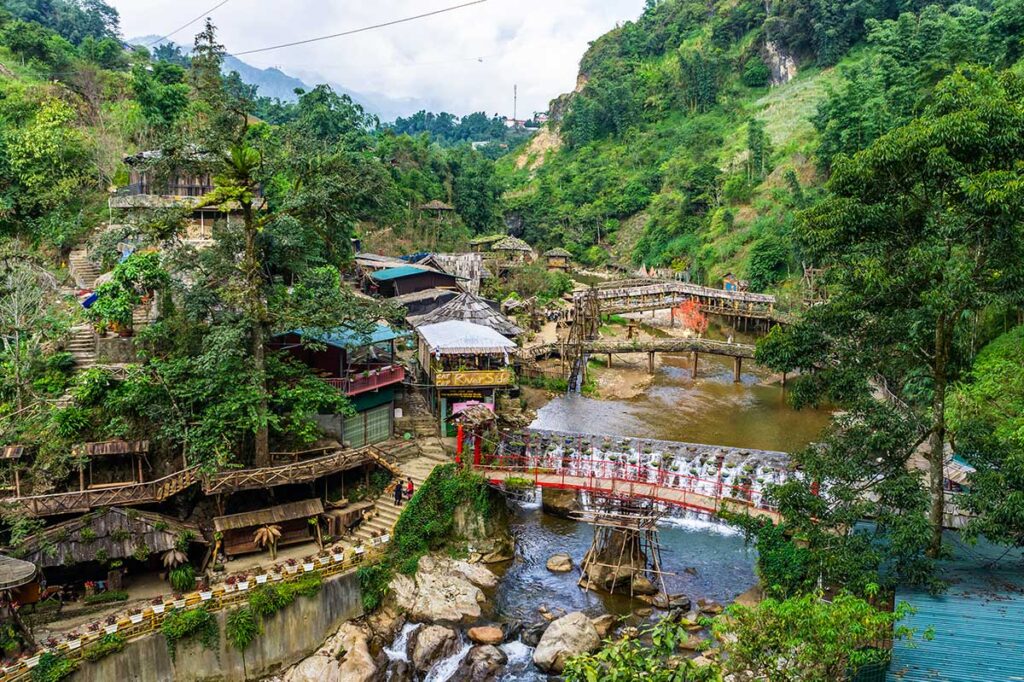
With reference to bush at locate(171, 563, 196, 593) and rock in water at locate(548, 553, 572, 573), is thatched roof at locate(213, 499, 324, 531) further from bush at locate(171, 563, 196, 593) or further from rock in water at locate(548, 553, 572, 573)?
rock in water at locate(548, 553, 572, 573)

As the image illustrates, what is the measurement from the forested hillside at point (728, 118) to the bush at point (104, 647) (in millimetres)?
41591

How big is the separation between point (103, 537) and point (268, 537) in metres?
4.88

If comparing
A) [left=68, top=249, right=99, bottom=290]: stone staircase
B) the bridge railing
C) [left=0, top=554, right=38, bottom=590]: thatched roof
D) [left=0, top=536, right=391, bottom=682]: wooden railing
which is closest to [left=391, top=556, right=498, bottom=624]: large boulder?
[left=0, top=536, right=391, bottom=682]: wooden railing

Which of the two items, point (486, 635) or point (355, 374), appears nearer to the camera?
point (486, 635)

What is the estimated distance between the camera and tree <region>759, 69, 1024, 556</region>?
1669 cm

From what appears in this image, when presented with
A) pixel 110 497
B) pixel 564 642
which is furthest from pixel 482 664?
pixel 110 497

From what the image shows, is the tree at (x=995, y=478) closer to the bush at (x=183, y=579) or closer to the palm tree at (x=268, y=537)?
the palm tree at (x=268, y=537)

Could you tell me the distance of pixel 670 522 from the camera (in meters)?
29.1

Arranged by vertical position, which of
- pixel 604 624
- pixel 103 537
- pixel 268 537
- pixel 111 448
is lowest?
pixel 604 624

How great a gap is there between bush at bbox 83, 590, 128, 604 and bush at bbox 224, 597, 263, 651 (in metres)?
3.72

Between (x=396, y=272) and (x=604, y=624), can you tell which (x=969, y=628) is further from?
(x=396, y=272)

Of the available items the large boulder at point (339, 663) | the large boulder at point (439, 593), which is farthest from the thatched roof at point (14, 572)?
the large boulder at point (439, 593)

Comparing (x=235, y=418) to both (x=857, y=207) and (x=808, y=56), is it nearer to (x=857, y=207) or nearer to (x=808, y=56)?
(x=857, y=207)

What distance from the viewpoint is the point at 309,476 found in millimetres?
24859
